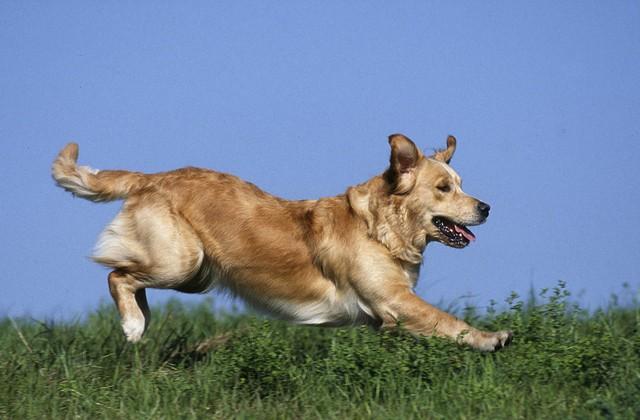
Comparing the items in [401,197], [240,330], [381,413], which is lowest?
[381,413]

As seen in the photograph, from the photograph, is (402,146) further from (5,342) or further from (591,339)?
(5,342)

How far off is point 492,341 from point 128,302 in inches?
114

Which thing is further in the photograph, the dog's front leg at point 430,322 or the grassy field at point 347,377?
the dog's front leg at point 430,322

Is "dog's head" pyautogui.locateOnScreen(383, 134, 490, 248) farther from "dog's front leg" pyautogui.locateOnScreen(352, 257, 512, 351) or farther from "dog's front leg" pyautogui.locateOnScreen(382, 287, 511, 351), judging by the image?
"dog's front leg" pyautogui.locateOnScreen(382, 287, 511, 351)

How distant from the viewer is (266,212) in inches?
282

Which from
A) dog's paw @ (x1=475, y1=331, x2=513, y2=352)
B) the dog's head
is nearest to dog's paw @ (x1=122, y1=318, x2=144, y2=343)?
the dog's head

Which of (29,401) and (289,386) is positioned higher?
(289,386)

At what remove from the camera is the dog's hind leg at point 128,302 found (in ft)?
23.0

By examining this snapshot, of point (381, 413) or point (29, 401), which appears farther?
point (29, 401)

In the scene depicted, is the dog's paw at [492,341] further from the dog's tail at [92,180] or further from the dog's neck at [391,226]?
the dog's tail at [92,180]

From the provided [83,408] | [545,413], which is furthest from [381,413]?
[83,408]

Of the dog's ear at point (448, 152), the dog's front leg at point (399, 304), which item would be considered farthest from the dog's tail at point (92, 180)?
the dog's ear at point (448, 152)

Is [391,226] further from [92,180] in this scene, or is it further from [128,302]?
[92,180]

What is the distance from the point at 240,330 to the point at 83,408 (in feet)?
7.77
